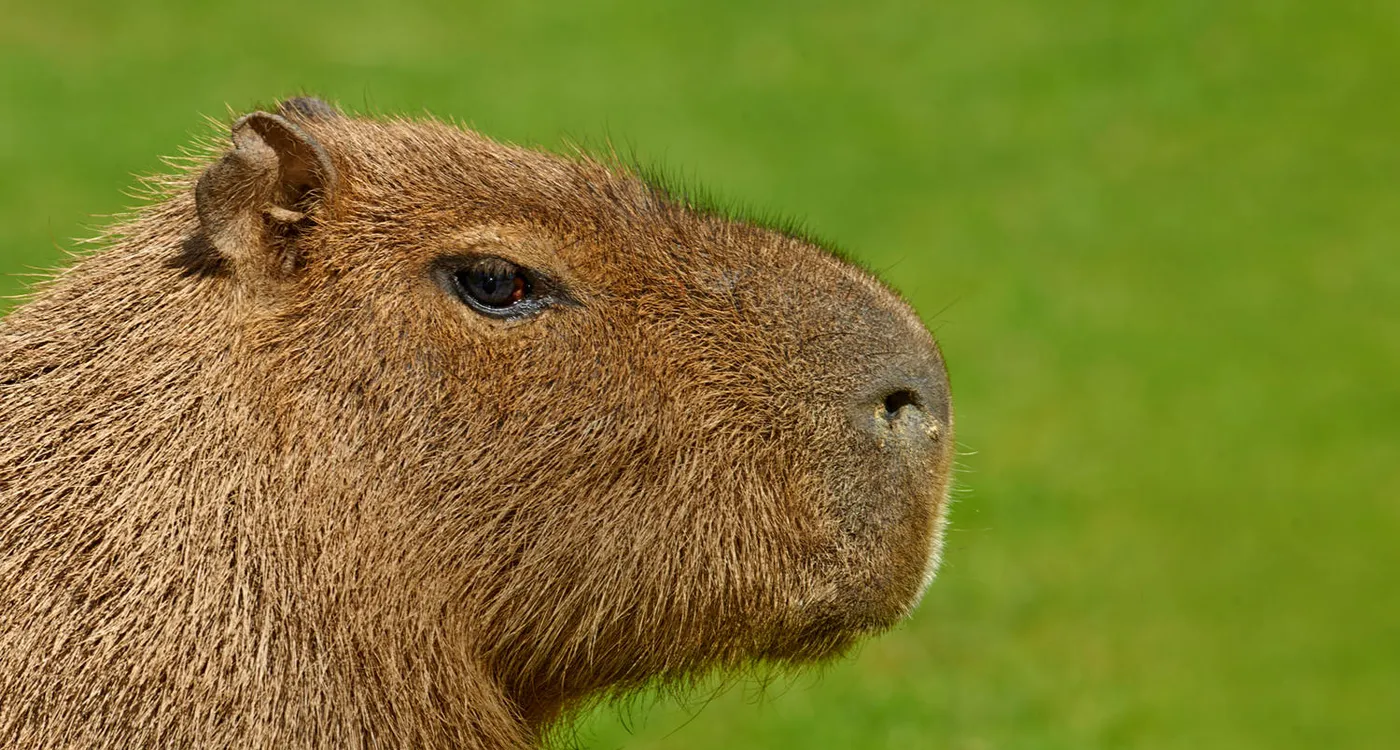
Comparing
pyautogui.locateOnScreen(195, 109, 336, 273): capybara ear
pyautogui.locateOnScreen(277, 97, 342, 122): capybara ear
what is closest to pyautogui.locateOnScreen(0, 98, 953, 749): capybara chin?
pyautogui.locateOnScreen(195, 109, 336, 273): capybara ear

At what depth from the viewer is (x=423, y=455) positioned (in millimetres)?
3078

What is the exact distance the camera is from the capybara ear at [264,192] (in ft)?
9.89

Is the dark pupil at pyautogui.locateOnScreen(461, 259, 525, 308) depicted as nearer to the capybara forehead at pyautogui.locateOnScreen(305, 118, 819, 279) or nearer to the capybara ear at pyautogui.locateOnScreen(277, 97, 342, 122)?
the capybara forehead at pyautogui.locateOnScreen(305, 118, 819, 279)

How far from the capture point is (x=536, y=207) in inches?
127

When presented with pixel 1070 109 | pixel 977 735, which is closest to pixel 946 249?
pixel 1070 109

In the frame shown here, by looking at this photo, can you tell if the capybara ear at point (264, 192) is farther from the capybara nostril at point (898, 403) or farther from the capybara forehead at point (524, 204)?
the capybara nostril at point (898, 403)

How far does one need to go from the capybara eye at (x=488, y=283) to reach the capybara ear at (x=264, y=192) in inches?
12.2

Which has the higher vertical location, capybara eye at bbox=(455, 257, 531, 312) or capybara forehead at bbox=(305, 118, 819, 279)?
capybara forehead at bbox=(305, 118, 819, 279)

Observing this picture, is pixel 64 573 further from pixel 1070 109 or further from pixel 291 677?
pixel 1070 109

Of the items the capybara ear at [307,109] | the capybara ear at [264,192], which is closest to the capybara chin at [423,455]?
the capybara ear at [264,192]

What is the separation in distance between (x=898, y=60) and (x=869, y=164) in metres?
1.90

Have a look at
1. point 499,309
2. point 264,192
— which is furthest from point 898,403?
point 264,192

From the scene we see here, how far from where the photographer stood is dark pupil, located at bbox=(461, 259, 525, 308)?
3.12 metres

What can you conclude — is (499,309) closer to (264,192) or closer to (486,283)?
(486,283)
